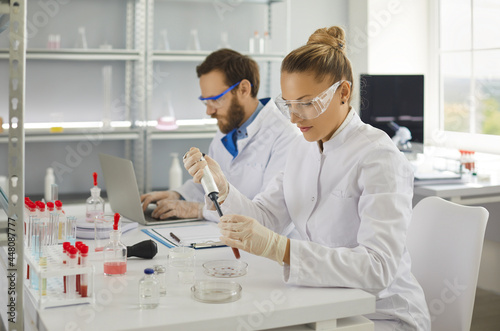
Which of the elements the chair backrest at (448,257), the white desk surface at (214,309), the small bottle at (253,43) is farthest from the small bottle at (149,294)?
the small bottle at (253,43)

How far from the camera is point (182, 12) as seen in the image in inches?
159

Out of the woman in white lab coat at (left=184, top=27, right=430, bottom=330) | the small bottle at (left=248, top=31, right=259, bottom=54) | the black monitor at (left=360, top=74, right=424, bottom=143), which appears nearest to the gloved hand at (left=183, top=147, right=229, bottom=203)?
the woman in white lab coat at (left=184, top=27, right=430, bottom=330)

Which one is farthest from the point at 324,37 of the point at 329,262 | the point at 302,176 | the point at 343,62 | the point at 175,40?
the point at 175,40

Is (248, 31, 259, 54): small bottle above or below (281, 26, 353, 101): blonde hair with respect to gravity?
above

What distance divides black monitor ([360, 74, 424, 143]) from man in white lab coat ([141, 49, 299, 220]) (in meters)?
1.05

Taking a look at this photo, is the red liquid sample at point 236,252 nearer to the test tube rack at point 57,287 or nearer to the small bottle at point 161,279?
the small bottle at point 161,279

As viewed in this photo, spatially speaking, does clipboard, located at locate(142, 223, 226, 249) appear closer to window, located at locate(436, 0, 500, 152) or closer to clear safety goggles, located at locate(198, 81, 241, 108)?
clear safety goggles, located at locate(198, 81, 241, 108)

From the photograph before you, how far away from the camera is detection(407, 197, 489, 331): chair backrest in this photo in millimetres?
1680

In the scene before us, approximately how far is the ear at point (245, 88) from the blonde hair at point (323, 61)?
86cm

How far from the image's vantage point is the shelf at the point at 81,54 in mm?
3418

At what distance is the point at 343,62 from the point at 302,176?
37 centimetres

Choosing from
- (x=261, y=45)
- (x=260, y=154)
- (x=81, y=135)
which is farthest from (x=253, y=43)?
(x=260, y=154)

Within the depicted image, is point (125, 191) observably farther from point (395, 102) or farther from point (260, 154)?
point (395, 102)

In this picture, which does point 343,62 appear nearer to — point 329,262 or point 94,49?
point 329,262
